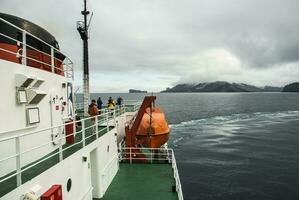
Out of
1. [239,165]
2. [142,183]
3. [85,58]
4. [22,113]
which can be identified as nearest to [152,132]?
[142,183]

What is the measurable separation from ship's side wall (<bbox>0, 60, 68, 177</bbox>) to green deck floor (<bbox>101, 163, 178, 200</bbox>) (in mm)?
4621

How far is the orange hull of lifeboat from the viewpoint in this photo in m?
21.5

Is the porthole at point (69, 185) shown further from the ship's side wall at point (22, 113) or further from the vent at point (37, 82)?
the vent at point (37, 82)

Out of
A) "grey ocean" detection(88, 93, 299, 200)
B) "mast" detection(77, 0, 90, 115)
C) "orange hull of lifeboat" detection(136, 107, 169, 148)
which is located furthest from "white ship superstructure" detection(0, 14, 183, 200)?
"grey ocean" detection(88, 93, 299, 200)

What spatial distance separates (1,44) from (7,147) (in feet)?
13.0

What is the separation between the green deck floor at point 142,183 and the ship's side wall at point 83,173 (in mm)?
527

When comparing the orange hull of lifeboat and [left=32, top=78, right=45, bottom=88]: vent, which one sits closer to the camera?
[left=32, top=78, right=45, bottom=88]: vent

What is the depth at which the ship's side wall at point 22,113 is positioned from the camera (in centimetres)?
812

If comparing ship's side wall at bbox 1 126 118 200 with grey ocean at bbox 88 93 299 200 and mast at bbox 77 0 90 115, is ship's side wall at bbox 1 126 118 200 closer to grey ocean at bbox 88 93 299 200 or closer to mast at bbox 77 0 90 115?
mast at bbox 77 0 90 115

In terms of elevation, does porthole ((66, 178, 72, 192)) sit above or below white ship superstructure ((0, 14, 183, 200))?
below

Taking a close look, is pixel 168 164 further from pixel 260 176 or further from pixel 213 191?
pixel 260 176

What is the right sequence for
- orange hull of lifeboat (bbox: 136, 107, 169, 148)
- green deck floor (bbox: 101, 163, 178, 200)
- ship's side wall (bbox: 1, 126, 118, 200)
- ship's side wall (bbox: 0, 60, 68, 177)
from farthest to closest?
orange hull of lifeboat (bbox: 136, 107, 169, 148)
green deck floor (bbox: 101, 163, 178, 200)
ship's side wall (bbox: 0, 60, 68, 177)
ship's side wall (bbox: 1, 126, 118, 200)

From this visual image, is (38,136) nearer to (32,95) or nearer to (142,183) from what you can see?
(32,95)

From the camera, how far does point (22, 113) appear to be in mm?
9062
